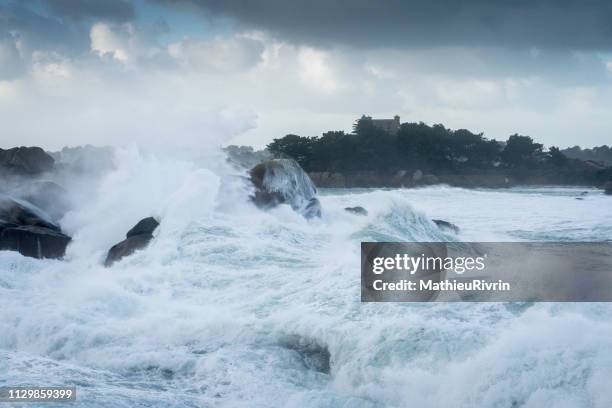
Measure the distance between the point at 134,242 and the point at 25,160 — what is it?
12.4m

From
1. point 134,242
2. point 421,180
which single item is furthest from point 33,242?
point 421,180

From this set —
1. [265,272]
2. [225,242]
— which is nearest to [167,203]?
[225,242]

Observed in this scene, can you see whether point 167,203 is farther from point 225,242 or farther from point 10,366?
point 10,366

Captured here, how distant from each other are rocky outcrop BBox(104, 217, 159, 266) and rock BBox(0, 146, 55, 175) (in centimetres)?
1084

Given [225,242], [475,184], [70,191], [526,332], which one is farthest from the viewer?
[475,184]

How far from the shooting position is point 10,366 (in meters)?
5.44

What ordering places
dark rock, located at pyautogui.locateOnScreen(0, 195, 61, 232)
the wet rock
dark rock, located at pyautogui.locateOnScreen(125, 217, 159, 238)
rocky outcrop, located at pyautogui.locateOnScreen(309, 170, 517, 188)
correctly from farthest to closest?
rocky outcrop, located at pyautogui.locateOnScreen(309, 170, 517, 188) → dark rock, located at pyautogui.locateOnScreen(0, 195, 61, 232) → dark rock, located at pyautogui.locateOnScreen(125, 217, 159, 238) → the wet rock

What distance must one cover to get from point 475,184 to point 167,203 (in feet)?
117

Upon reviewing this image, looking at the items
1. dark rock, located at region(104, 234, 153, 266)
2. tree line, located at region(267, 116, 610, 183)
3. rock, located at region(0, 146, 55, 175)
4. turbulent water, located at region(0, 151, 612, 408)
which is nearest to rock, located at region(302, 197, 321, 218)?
turbulent water, located at region(0, 151, 612, 408)

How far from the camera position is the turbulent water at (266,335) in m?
4.78

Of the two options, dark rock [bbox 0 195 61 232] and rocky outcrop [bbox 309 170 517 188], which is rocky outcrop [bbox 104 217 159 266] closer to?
dark rock [bbox 0 195 61 232]

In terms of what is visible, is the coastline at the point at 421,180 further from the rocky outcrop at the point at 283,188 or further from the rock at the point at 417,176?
the rocky outcrop at the point at 283,188

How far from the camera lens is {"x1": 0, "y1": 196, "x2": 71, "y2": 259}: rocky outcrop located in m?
10.8

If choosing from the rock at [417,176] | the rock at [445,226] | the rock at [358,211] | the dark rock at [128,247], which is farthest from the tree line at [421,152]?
the dark rock at [128,247]
